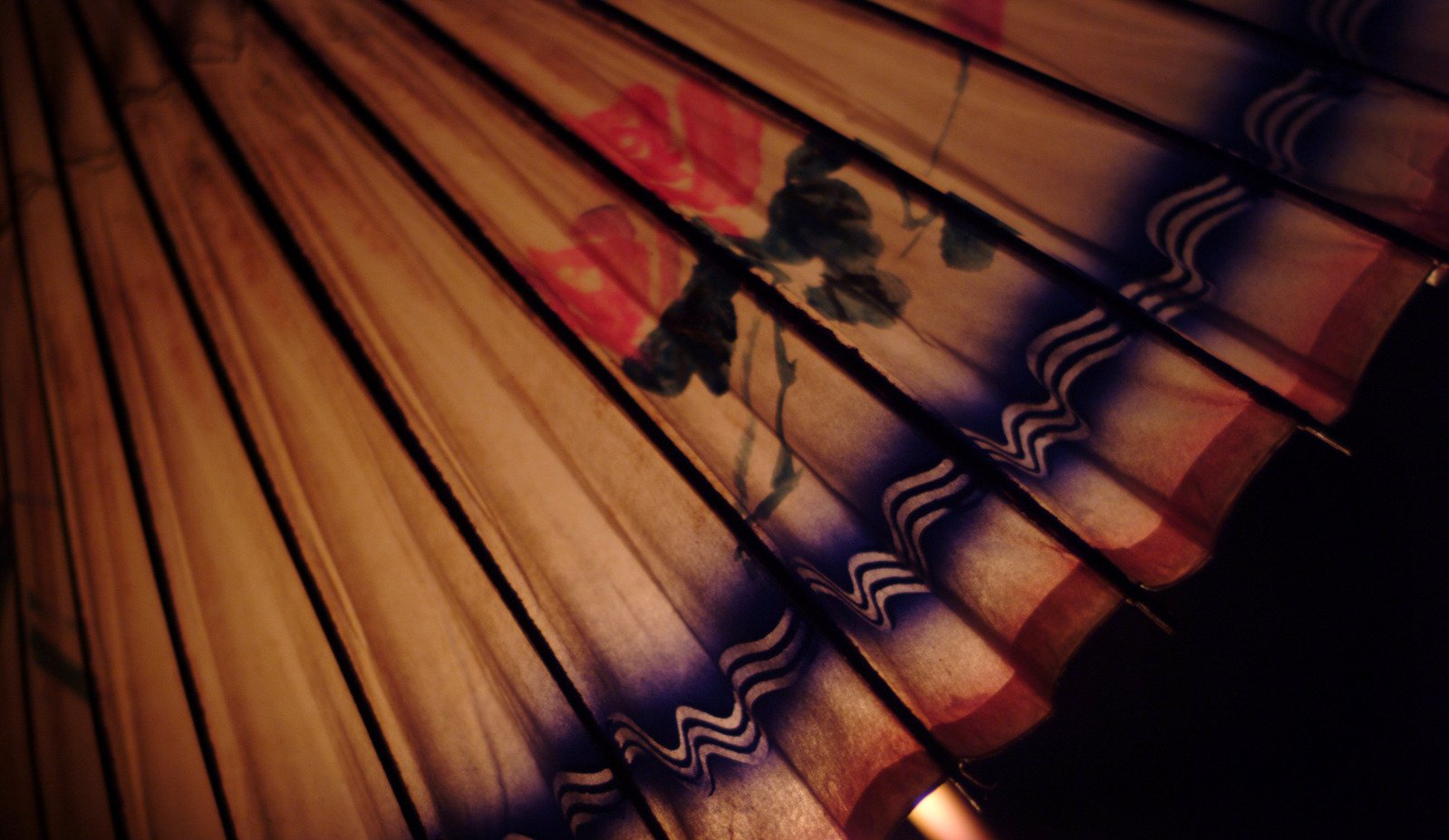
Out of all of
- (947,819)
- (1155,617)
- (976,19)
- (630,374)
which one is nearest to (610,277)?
(630,374)

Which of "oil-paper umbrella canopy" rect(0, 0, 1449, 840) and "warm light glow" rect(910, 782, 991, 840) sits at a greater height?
"oil-paper umbrella canopy" rect(0, 0, 1449, 840)

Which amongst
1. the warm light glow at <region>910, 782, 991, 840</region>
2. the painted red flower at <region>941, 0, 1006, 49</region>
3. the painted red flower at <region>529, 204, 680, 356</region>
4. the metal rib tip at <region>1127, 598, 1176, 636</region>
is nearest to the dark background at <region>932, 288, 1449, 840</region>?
the warm light glow at <region>910, 782, 991, 840</region>

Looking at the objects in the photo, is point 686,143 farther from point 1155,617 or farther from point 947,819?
point 947,819

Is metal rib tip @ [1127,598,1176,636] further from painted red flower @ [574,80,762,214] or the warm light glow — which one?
the warm light glow

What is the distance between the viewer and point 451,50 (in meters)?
0.96

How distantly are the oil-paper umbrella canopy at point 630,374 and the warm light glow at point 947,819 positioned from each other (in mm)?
1362

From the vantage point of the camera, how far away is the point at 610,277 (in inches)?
34.8

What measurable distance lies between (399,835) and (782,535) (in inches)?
24.9

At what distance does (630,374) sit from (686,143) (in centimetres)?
33

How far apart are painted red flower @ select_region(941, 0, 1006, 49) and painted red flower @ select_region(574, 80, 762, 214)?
269 mm

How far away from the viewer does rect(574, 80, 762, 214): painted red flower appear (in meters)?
0.86

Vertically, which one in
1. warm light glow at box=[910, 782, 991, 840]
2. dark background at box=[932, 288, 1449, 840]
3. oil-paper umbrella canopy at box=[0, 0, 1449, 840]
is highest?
oil-paper umbrella canopy at box=[0, 0, 1449, 840]

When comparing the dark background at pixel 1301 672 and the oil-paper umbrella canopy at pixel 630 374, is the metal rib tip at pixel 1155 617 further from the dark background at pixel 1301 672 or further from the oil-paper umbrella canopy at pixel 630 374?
the dark background at pixel 1301 672

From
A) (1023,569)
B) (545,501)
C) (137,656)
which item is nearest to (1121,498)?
(1023,569)
